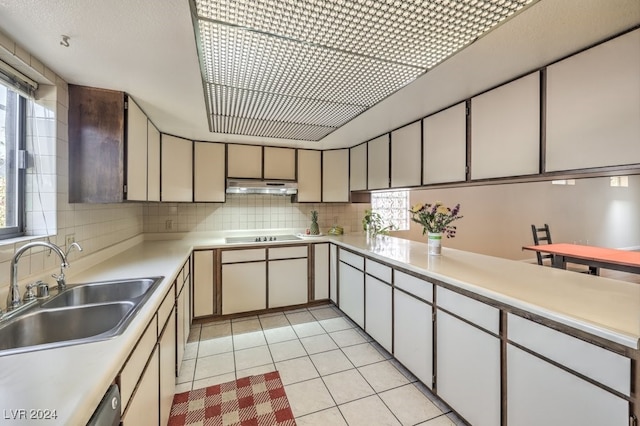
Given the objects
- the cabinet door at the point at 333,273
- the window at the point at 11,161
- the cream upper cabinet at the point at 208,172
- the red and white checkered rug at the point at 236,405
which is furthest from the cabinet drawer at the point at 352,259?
the window at the point at 11,161

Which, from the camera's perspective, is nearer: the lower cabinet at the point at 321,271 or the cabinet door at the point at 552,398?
the cabinet door at the point at 552,398

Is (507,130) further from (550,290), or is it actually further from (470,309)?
Result: (470,309)

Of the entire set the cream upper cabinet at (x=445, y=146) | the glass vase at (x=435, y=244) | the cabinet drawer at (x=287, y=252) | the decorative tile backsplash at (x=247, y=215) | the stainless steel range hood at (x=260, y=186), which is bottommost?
the cabinet drawer at (x=287, y=252)

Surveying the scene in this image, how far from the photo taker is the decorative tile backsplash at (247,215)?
11.0 ft

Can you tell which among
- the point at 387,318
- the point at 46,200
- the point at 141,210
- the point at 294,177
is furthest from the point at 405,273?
the point at 141,210

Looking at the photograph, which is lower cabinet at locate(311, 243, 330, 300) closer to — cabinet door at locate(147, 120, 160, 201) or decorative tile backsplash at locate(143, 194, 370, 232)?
decorative tile backsplash at locate(143, 194, 370, 232)

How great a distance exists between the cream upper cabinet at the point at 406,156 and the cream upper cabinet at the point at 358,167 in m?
0.61

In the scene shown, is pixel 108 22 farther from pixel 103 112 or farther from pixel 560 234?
pixel 560 234

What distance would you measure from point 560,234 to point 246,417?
247 inches

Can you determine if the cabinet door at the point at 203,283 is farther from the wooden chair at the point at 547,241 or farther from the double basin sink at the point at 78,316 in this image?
the wooden chair at the point at 547,241

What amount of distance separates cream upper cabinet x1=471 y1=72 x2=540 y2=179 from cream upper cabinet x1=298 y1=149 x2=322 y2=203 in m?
2.12

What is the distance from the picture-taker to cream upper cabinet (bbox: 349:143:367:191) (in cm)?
341

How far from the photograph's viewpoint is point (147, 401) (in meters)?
1.13

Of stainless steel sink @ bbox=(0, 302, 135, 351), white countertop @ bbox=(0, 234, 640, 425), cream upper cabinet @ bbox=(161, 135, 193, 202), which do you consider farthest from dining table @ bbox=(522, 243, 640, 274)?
cream upper cabinet @ bbox=(161, 135, 193, 202)
